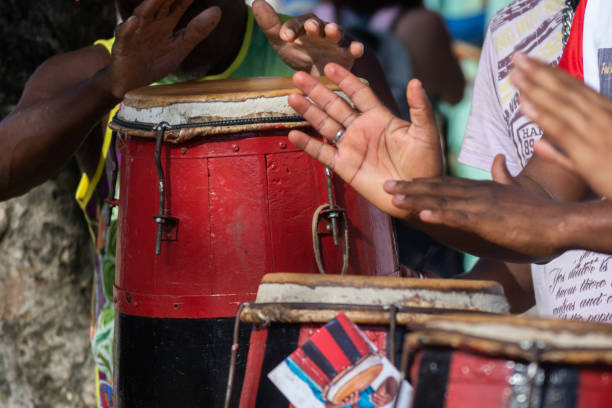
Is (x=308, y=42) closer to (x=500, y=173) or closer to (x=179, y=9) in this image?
(x=179, y=9)

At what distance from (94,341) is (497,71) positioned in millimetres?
1510

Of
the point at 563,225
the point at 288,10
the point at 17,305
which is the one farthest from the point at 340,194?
the point at 288,10

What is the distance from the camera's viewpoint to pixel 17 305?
2.96 m

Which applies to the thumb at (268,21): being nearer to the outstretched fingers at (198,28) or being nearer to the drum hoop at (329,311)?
the outstretched fingers at (198,28)

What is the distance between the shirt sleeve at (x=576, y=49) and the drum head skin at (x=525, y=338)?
877 millimetres

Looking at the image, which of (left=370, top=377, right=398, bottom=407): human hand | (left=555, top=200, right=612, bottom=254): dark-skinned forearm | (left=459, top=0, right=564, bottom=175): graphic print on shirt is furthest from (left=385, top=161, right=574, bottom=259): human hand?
(left=459, top=0, right=564, bottom=175): graphic print on shirt

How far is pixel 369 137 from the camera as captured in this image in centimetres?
157

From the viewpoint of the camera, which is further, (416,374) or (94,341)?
(94,341)

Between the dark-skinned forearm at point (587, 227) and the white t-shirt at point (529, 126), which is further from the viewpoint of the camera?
the white t-shirt at point (529, 126)

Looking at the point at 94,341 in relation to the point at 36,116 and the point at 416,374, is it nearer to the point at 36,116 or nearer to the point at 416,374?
the point at 36,116

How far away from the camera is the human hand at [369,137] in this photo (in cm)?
148

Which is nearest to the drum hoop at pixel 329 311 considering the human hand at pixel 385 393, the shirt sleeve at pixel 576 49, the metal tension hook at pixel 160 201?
the human hand at pixel 385 393

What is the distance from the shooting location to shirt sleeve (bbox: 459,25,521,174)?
7.44 feet

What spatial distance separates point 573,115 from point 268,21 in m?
1.29
